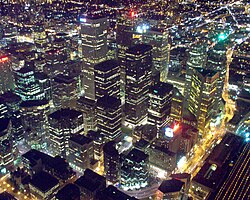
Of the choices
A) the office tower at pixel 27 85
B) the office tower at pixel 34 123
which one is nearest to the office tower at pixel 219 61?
the office tower at pixel 34 123

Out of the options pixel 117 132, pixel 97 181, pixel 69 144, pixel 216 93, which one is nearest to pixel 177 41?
pixel 216 93

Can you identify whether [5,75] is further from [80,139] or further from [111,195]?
[111,195]

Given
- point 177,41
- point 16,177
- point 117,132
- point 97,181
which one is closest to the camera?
point 97,181

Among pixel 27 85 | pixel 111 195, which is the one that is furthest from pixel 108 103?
pixel 27 85

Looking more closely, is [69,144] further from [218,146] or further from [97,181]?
[218,146]

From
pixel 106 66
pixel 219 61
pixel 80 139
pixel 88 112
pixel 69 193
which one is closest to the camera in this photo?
pixel 69 193

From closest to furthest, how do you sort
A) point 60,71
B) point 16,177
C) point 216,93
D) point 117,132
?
point 16,177 → point 117,132 → point 216,93 → point 60,71
